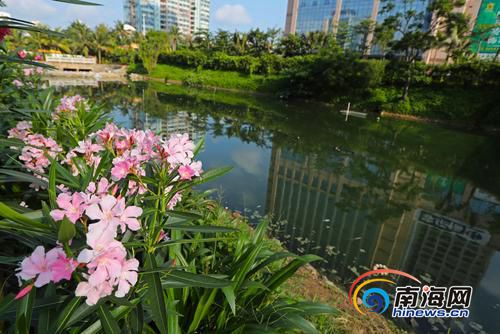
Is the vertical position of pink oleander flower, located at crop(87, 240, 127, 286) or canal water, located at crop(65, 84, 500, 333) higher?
pink oleander flower, located at crop(87, 240, 127, 286)

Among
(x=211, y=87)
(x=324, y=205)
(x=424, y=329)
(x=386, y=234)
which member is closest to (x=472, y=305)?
(x=424, y=329)

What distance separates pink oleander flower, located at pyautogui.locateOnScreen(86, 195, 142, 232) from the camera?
1.85 feet

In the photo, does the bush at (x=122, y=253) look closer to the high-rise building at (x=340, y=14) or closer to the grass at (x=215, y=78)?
the grass at (x=215, y=78)

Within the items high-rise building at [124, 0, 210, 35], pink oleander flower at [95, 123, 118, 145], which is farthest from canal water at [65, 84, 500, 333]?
high-rise building at [124, 0, 210, 35]

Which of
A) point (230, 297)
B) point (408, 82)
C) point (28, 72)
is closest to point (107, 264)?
point (230, 297)

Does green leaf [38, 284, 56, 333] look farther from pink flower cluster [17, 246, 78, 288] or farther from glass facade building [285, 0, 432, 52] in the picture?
glass facade building [285, 0, 432, 52]

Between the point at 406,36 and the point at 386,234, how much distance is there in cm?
1670

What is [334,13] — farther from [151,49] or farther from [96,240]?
[96,240]

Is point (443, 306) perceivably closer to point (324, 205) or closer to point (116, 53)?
point (324, 205)

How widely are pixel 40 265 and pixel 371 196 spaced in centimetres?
566

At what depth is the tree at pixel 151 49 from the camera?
28.3 metres

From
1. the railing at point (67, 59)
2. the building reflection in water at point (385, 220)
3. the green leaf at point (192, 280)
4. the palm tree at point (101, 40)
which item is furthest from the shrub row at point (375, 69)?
the green leaf at point (192, 280)

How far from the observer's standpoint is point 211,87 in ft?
83.7

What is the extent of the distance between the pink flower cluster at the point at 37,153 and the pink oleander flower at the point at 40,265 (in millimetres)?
843
